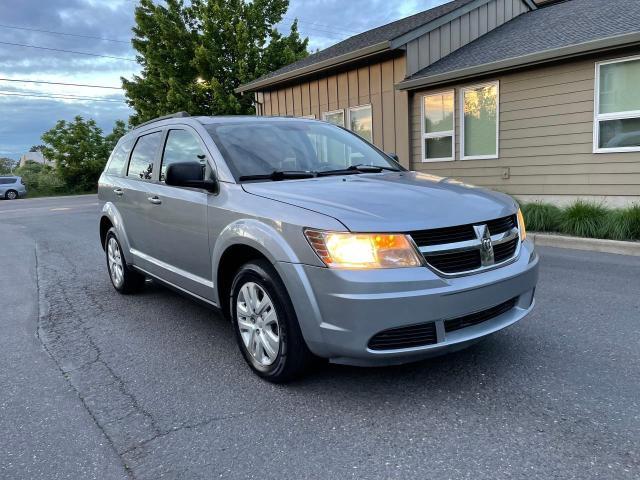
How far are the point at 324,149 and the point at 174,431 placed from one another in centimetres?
248

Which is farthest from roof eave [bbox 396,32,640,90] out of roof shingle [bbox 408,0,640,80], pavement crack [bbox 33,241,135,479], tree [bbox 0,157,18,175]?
tree [bbox 0,157,18,175]

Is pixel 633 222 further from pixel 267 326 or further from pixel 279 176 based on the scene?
pixel 267 326

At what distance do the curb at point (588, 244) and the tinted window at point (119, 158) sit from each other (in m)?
6.04

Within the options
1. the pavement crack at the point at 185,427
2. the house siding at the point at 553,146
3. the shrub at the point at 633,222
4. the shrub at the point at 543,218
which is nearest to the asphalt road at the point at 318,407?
the pavement crack at the point at 185,427

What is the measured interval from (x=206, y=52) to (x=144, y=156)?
20.6m

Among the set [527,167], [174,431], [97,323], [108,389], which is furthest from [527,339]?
[527,167]

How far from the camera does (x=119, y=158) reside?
5.80 m

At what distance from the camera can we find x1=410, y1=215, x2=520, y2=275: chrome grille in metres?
2.85

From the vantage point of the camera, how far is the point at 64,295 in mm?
6035

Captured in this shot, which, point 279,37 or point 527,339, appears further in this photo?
point 279,37

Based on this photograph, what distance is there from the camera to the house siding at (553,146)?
352 inches

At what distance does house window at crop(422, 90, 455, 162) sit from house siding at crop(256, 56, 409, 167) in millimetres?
435

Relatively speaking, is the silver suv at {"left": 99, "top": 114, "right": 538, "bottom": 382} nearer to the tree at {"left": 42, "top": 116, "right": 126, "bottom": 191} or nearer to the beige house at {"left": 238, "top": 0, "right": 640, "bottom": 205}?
the beige house at {"left": 238, "top": 0, "right": 640, "bottom": 205}

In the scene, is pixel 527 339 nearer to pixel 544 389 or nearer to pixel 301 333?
pixel 544 389
